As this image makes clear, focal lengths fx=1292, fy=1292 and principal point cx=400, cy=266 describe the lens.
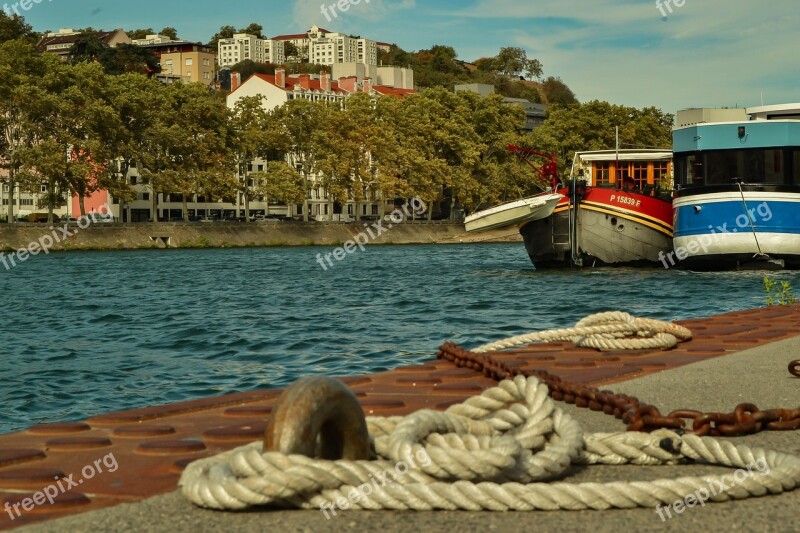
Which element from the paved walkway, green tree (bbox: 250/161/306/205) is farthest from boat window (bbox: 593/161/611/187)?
the paved walkway

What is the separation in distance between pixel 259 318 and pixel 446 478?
2048cm

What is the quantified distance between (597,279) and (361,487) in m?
32.9

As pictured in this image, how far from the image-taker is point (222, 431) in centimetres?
551

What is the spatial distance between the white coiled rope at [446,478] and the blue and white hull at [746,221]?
31298 mm

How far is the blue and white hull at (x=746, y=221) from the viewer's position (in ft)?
114

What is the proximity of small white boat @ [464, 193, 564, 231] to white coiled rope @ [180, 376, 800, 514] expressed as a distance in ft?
124

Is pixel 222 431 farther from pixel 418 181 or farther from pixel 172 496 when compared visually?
pixel 418 181

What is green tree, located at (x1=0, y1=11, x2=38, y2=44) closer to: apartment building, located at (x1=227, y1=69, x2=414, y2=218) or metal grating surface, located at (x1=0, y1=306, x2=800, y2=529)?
apartment building, located at (x1=227, y1=69, x2=414, y2=218)

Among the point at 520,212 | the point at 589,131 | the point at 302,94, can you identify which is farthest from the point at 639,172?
the point at 302,94

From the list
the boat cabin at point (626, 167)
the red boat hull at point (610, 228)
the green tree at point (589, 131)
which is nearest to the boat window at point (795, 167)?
the red boat hull at point (610, 228)

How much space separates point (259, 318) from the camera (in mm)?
24344

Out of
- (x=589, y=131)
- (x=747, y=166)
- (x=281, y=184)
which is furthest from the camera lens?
(x=589, y=131)

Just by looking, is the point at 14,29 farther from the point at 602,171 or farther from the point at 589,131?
the point at 602,171

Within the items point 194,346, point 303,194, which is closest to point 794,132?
point 194,346
